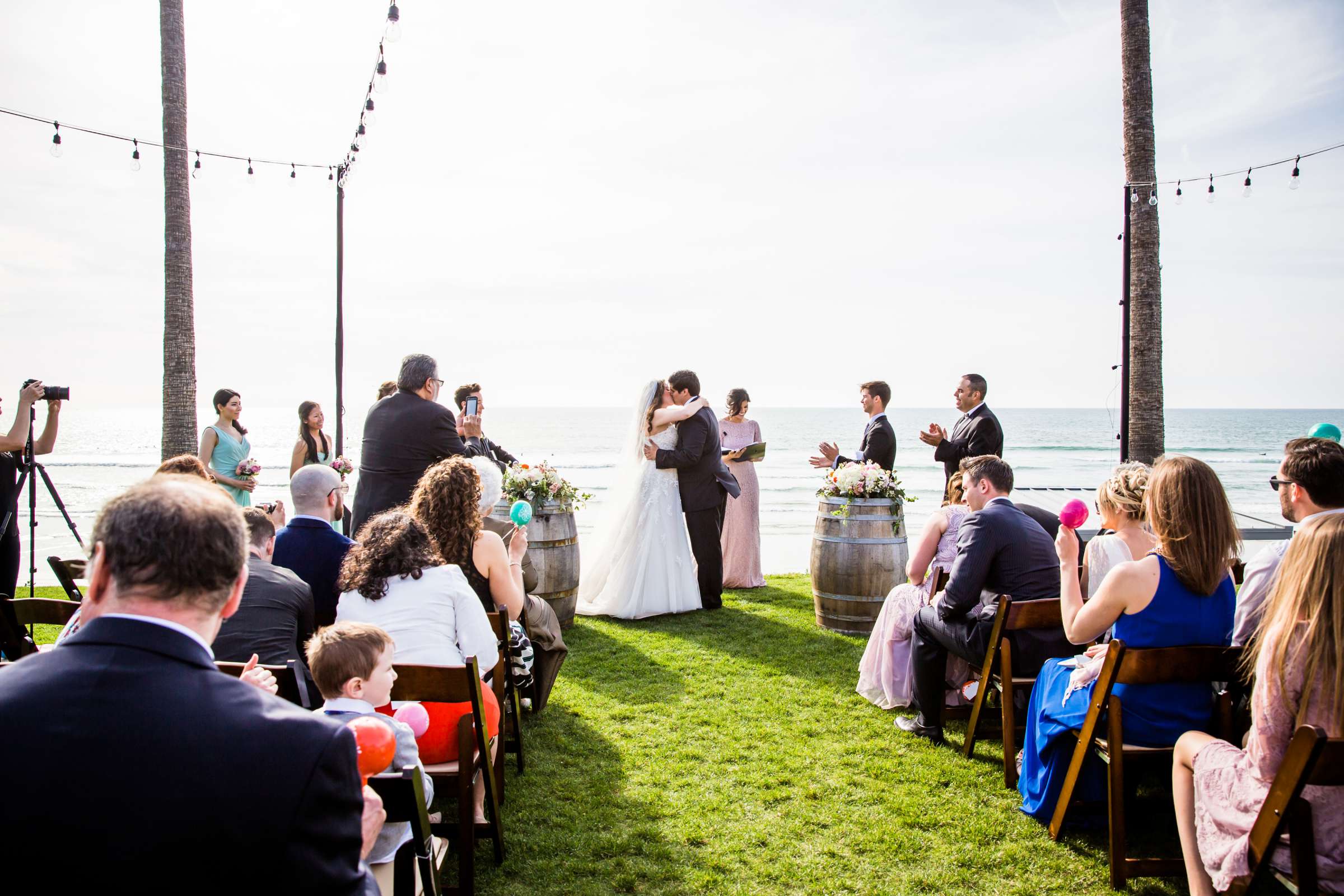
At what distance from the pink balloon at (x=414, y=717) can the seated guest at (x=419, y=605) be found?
0.24 metres

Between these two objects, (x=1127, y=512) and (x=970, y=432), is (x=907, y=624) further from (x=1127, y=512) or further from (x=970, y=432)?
(x=970, y=432)

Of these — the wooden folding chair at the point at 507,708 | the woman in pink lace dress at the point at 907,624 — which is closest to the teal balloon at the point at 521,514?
the wooden folding chair at the point at 507,708

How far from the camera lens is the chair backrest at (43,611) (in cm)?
384

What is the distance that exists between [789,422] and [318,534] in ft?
253

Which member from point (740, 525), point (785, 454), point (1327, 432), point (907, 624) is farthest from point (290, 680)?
point (785, 454)

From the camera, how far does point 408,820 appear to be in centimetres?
226

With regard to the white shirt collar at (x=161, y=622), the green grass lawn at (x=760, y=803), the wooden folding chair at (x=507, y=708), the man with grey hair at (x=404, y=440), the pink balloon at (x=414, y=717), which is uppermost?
the man with grey hair at (x=404, y=440)

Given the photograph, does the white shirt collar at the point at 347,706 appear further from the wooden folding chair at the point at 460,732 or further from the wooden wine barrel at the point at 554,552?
the wooden wine barrel at the point at 554,552

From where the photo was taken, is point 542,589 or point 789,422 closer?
point 542,589

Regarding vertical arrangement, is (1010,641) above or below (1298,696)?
below

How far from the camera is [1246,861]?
256cm

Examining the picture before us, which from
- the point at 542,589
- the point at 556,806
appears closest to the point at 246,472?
the point at 542,589

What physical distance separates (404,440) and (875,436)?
4323mm

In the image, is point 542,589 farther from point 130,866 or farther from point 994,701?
point 130,866
